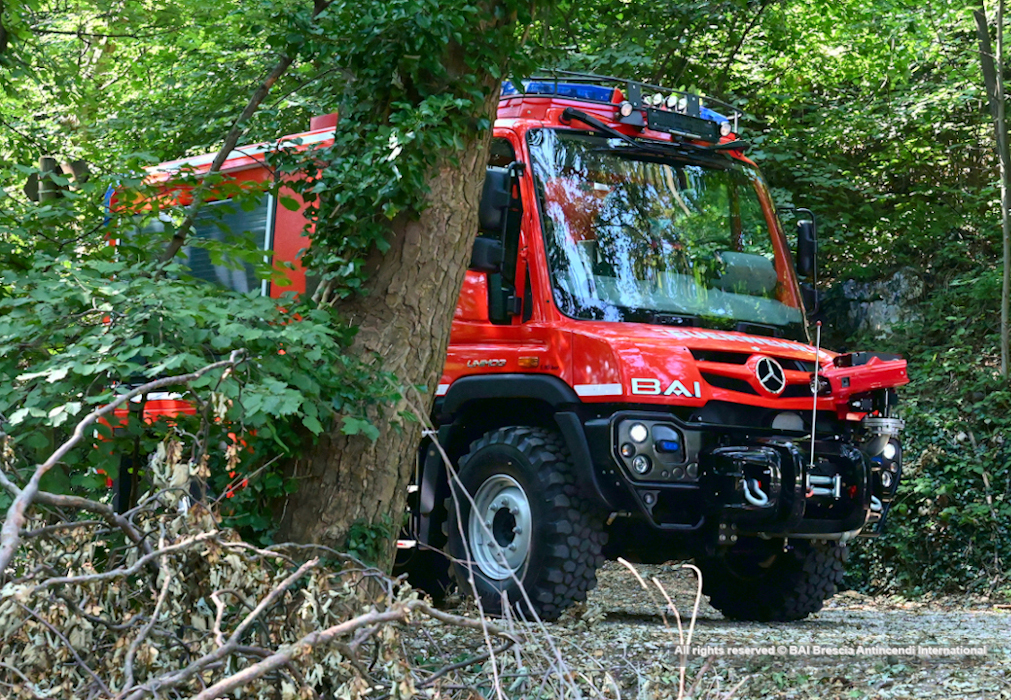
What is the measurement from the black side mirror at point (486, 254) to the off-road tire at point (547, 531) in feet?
3.23

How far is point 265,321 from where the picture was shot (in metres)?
5.03

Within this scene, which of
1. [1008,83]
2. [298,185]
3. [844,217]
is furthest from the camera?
[844,217]

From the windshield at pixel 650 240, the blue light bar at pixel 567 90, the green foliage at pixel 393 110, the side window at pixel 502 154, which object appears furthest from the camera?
the blue light bar at pixel 567 90

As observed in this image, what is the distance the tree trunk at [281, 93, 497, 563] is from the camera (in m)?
5.42

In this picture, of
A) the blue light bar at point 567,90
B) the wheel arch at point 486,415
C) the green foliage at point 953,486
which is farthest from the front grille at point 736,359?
the green foliage at point 953,486

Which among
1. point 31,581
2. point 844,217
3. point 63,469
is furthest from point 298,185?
point 844,217

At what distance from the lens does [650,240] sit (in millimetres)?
7379

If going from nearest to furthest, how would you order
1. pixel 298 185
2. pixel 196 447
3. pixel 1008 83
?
pixel 196 447
pixel 298 185
pixel 1008 83

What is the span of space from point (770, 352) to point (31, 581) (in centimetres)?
468

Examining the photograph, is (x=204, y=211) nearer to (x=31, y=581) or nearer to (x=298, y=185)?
(x=298, y=185)

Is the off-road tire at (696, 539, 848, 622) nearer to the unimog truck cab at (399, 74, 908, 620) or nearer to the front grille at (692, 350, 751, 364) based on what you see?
the unimog truck cab at (399, 74, 908, 620)

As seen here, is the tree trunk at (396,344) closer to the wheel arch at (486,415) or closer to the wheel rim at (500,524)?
the wheel arch at (486,415)

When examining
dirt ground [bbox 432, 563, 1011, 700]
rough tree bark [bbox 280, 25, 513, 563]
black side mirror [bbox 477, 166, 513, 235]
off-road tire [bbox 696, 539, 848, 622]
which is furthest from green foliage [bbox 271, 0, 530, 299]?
off-road tire [bbox 696, 539, 848, 622]

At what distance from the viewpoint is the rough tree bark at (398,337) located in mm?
5422
